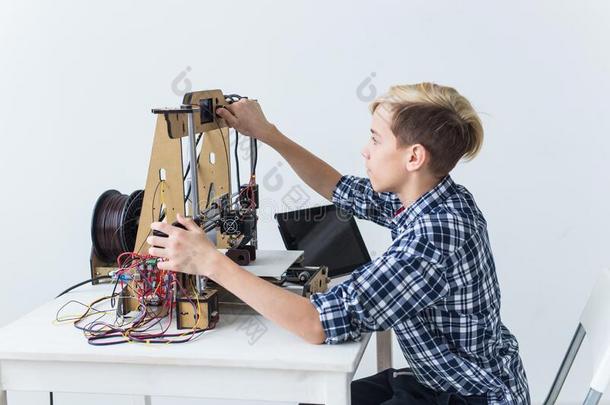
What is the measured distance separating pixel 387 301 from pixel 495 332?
0.38 metres

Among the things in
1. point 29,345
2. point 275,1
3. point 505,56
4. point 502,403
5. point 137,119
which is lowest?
point 502,403

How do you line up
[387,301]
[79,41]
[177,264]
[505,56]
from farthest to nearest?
[79,41] < [505,56] < [177,264] < [387,301]

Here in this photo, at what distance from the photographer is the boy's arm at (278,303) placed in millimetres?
1790

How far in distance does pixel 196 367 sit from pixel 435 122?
80 centimetres

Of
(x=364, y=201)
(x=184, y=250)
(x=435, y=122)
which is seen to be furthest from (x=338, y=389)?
(x=364, y=201)

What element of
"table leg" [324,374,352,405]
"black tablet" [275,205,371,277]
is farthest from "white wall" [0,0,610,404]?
"table leg" [324,374,352,405]

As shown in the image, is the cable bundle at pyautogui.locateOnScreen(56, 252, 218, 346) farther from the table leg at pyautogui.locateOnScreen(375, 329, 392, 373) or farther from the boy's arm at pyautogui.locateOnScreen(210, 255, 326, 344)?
the table leg at pyautogui.locateOnScreen(375, 329, 392, 373)

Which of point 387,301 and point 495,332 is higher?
point 387,301

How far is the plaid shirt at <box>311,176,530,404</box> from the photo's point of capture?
1745 mm

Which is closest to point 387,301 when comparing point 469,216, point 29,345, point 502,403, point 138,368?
point 469,216

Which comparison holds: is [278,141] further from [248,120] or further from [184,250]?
[184,250]

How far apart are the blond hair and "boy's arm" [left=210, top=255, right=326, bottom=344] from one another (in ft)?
1.50

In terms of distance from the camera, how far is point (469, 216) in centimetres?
187

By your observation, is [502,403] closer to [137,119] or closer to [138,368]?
[138,368]
